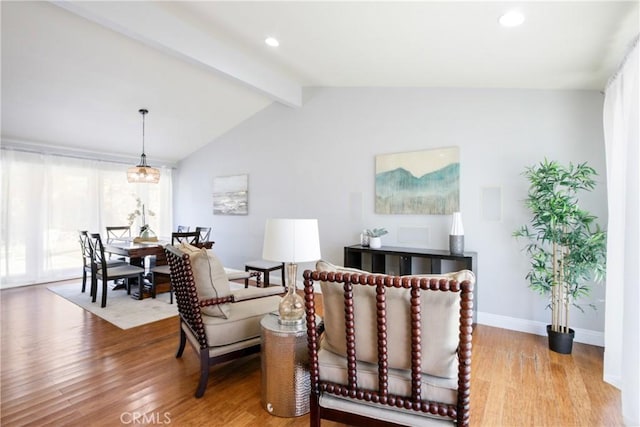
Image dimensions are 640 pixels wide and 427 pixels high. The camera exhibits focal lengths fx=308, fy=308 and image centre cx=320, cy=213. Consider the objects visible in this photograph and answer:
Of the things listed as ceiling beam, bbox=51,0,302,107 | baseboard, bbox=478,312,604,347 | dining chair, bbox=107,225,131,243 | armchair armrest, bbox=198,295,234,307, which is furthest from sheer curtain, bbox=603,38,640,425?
dining chair, bbox=107,225,131,243

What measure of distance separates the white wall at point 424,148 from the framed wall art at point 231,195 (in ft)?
0.54

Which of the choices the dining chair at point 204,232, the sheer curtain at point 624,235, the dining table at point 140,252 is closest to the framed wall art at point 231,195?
the dining chair at point 204,232

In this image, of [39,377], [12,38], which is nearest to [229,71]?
[12,38]

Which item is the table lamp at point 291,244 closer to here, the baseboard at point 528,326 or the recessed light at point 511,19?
the recessed light at point 511,19

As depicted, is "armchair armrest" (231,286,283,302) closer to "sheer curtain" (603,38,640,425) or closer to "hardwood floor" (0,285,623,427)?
"hardwood floor" (0,285,623,427)

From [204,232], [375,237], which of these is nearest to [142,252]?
[204,232]

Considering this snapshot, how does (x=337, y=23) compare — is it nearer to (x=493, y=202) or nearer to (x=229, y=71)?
(x=229, y=71)

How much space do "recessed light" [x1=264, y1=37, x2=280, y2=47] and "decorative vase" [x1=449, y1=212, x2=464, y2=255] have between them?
274 cm

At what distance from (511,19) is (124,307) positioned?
16.7 feet

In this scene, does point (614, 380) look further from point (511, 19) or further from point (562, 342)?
point (511, 19)

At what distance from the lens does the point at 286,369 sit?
6.20 ft

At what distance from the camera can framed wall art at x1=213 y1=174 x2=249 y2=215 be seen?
5898 mm

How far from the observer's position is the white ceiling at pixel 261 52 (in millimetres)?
2309

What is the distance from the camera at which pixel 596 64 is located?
8.39 ft
